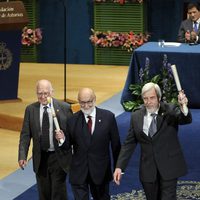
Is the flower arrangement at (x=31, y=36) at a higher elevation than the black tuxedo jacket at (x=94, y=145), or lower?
higher

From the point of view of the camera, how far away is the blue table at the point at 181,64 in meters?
10.1

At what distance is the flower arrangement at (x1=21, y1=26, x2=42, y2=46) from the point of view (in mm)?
15844

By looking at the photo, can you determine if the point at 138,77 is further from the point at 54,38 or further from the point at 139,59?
the point at 54,38

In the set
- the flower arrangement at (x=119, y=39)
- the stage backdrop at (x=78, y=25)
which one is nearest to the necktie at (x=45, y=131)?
the flower arrangement at (x=119, y=39)

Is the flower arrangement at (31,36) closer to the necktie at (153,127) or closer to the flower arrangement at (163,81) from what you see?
the flower arrangement at (163,81)

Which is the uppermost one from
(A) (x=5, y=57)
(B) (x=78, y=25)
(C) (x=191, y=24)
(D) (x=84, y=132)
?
(C) (x=191, y=24)

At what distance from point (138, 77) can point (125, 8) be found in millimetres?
5207

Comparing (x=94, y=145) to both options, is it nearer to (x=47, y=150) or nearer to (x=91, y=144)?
(x=91, y=144)

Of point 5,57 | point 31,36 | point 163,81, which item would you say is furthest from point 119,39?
point 163,81

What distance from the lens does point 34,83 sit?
13.5m

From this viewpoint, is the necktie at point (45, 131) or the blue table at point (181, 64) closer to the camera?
the necktie at point (45, 131)

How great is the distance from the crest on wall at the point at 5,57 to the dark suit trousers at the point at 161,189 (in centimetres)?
532

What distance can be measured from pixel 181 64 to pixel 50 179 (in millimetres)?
3889

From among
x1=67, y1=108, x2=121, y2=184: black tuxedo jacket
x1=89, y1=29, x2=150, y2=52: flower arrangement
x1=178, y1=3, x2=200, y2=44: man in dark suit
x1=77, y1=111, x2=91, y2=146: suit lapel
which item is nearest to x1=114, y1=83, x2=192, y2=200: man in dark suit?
x1=67, y1=108, x2=121, y2=184: black tuxedo jacket
